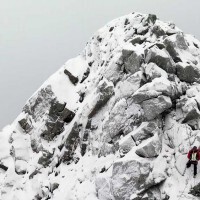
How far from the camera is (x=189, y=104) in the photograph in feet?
75.3

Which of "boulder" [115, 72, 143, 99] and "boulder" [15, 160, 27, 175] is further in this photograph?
"boulder" [15, 160, 27, 175]

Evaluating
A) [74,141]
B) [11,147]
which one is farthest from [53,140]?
[11,147]

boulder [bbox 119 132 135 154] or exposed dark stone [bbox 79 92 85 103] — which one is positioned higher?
exposed dark stone [bbox 79 92 85 103]

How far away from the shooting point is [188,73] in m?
25.1

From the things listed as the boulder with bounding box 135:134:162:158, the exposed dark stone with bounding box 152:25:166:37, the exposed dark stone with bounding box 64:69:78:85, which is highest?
the exposed dark stone with bounding box 152:25:166:37

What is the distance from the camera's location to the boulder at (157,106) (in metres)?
22.8

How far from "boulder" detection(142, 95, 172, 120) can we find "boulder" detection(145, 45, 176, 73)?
3.07 m

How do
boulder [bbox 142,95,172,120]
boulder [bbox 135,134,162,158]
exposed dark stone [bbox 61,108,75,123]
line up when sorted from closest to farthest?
boulder [bbox 135,134,162,158] → boulder [bbox 142,95,172,120] → exposed dark stone [bbox 61,108,75,123]

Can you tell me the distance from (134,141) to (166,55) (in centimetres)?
721

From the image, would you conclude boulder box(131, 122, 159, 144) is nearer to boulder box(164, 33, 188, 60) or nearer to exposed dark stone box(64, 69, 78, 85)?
boulder box(164, 33, 188, 60)

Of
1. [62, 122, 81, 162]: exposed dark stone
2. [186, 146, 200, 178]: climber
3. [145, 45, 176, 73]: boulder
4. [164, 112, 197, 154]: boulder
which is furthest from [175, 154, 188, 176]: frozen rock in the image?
[62, 122, 81, 162]: exposed dark stone

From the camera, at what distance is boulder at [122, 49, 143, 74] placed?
2611cm

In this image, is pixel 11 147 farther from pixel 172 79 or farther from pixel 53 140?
pixel 172 79

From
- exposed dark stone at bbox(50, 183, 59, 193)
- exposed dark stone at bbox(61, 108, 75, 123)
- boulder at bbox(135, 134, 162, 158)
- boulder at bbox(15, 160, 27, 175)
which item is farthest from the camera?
exposed dark stone at bbox(61, 108, 75, 123)
